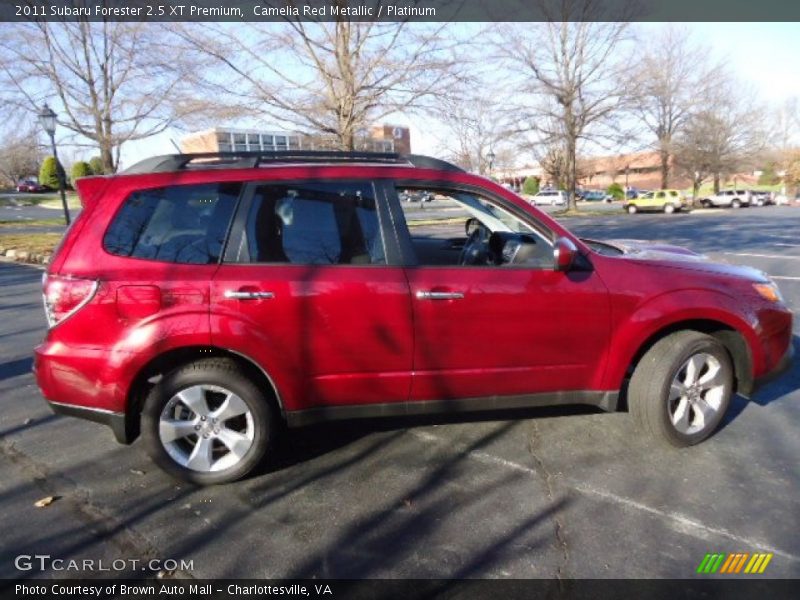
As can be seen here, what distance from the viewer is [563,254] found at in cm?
279

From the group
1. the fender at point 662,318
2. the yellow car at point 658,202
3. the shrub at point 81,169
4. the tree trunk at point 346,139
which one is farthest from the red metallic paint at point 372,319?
the shrub at point 81,169

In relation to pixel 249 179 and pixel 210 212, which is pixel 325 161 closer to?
pixel 249 179

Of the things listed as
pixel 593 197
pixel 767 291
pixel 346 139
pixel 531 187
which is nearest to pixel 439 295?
pixel 767 291

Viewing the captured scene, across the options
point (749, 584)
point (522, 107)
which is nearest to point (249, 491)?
point (749, 584)

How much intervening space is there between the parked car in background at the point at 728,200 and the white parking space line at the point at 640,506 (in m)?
47.6

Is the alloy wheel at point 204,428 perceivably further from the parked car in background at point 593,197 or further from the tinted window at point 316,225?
the parked car in background at point 593,197

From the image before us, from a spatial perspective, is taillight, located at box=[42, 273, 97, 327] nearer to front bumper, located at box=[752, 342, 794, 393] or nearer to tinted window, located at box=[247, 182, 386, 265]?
tinted window, located at box=[247, 182, 386, 265]

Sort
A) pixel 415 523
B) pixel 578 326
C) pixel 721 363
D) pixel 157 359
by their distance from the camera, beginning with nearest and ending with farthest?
pixel 415 523, pixel 157 359, pixel 578 326, pixel 721 363

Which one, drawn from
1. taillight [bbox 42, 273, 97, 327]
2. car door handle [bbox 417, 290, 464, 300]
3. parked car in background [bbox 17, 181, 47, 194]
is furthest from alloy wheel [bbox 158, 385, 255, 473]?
parked car in background [bbox 17, 181, 47, 194]

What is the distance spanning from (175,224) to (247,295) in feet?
2.03

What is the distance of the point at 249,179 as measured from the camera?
2803 millimetres

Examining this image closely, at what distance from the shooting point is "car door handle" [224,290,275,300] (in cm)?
263

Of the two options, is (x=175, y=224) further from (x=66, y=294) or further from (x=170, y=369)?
(x=170, y=369)

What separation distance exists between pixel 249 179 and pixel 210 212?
0.96 feet
